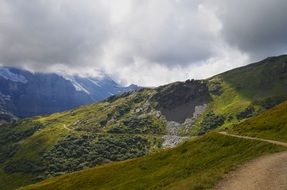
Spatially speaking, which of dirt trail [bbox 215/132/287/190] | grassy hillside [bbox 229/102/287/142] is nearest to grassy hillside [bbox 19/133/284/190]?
dirt trail [bbox 215/132/287/190]

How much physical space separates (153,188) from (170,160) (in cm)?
2051

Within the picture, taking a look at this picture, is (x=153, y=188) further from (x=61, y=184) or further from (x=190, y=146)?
(x=61, y=184)

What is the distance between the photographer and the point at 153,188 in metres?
70.9

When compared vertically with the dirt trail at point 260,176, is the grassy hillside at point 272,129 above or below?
above

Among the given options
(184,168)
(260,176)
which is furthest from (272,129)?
(260,176)

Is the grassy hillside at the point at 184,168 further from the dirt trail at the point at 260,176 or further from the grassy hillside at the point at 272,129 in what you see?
the grassy hillside at the point at 272,129

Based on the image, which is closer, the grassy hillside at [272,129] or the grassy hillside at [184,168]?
the grassy hillside at [184,168]

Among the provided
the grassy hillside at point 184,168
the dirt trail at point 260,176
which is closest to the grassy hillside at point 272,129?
the grassy hillside at point 184,168

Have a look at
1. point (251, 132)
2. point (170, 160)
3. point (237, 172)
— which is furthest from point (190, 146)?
point (237, 172)

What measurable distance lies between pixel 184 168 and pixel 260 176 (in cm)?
2941

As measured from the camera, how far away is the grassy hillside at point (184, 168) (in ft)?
193

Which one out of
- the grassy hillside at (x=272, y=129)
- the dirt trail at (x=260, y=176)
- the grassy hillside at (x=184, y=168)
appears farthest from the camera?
the grassy hillside at (x=272, y=129)

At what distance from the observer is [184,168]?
75.8 m

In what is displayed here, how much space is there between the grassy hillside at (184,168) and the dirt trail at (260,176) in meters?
1.81
